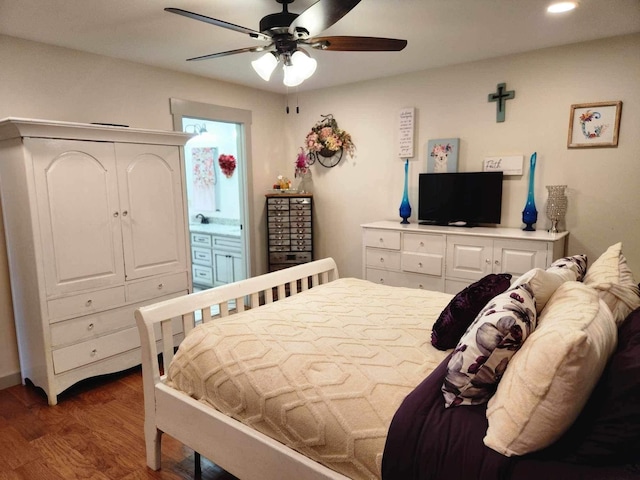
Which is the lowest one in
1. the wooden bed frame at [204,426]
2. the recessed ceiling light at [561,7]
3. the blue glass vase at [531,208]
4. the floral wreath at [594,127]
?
the wooden bed frame at [204,426]

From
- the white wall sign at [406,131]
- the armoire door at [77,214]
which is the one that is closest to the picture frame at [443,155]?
the white wall sign at [406,131]

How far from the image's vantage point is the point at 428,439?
1.21m

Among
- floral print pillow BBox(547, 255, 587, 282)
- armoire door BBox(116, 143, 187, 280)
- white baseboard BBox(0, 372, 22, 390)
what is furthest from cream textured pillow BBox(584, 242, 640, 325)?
white baseboard BBox(0, 372, 22, 390)

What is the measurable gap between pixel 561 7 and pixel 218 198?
420 cm

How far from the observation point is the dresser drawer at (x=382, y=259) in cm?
369

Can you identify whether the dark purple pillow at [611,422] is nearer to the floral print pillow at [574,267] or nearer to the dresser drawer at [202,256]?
the floral print pillow at [574,267]

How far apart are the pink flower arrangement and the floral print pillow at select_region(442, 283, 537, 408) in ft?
14.2

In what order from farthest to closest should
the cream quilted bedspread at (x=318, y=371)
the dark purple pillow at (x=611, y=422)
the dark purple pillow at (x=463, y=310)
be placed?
the dark purple pillow at (x=463, y=310) → the cream quilted bedspread at (x=318, y=371) → the dark purple pillow at (x=611, y=422)

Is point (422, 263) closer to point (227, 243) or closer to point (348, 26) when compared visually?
point (348, 26)

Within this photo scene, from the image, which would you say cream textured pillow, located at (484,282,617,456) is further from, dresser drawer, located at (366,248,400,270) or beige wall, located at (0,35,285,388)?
beige wall, located at (0,35,285,388)

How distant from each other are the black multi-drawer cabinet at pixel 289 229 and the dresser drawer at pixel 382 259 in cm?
83

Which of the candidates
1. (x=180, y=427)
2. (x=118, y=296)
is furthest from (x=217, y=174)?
(x=180, y=427)

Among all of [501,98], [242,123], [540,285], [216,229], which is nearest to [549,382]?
[540,285]

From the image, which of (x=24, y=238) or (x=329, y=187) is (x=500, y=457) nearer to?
(x=24, y=238)
